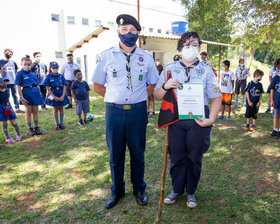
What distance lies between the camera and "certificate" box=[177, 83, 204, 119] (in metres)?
2.58

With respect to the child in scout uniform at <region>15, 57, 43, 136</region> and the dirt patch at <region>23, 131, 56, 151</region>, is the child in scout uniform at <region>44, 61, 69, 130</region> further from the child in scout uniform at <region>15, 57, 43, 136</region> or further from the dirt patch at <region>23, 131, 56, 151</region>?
the dirt patch at <region>23, 131, 56, 151</region>

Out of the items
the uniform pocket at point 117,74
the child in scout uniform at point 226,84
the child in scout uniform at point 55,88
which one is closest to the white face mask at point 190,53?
the uniform pocket at point 117,74

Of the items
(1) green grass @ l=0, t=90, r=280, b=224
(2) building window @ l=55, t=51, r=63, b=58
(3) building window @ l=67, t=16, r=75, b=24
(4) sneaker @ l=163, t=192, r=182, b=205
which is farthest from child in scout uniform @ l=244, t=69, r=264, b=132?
(3) building window @ l=67, t=16, r=75, b=24

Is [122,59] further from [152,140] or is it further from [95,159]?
[152,140]

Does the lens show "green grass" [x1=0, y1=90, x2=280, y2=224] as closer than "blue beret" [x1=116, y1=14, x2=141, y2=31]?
No

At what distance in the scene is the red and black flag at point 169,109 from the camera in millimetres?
2703

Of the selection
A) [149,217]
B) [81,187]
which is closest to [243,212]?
[149,217]

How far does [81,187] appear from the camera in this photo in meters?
3.64

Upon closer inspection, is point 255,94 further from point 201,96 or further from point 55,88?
point 55,88

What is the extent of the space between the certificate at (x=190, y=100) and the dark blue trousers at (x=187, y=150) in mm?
114

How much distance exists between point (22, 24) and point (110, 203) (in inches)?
690

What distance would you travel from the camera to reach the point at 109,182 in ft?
12.3

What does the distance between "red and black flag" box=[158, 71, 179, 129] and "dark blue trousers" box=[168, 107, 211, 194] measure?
9 cm

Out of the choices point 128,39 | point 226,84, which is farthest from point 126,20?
point 226,84
